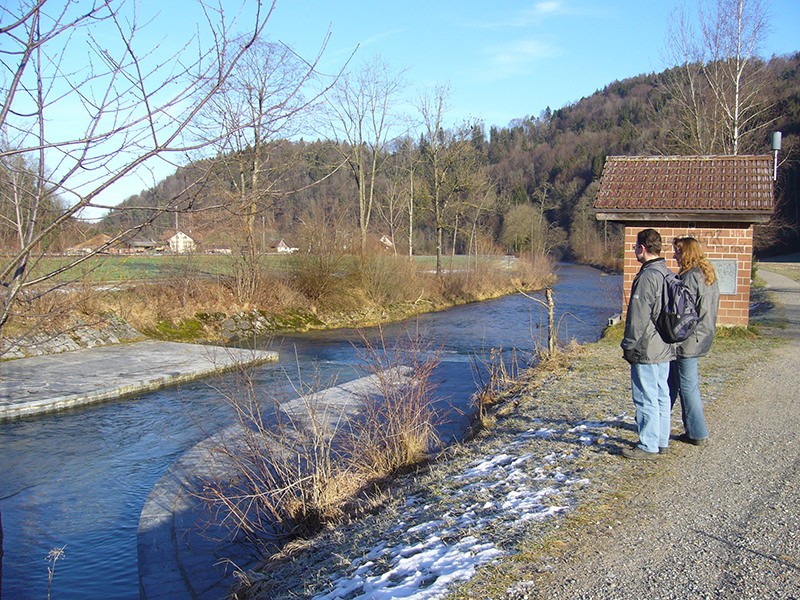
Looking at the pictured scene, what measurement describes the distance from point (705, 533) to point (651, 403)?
1.63m

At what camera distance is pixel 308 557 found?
532cm

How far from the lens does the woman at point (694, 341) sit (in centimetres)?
632

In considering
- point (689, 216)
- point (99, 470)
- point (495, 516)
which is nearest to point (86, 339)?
point (99, 470)

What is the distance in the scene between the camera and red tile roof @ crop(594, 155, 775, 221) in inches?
530

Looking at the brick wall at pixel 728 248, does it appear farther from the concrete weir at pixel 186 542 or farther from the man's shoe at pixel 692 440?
the concrete weir at pixel 186 542

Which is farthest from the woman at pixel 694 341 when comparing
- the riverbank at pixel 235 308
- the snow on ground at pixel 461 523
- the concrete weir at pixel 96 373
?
the riverbank at pixel 235 308

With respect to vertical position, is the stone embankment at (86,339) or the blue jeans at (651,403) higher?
the blue jeans at (651,403)

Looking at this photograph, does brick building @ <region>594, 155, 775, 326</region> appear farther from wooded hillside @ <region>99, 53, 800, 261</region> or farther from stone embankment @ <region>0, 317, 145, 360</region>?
stone embankment @ <region>0, 317, 145, 360</region>

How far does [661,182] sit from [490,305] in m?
18.1

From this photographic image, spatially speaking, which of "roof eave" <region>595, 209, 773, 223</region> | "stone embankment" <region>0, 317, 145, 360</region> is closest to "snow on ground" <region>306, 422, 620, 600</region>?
"roof eave" <region>595, 209, 773, 223</region>

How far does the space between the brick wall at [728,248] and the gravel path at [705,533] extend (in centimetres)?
745

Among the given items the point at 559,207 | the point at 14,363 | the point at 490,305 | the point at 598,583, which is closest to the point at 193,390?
the point at 14,363

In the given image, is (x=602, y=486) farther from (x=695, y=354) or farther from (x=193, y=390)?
(x=193, y=390)

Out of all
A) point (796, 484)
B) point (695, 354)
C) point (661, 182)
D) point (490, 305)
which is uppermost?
point (661, 182)
